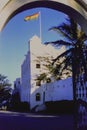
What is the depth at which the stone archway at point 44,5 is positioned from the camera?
773 cm

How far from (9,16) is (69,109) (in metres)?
29.3

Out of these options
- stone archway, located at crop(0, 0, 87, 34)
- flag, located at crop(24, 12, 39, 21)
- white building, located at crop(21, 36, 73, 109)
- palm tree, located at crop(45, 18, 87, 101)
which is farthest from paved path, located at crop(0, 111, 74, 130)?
flag, located at crop(24, 12, 39, 21)

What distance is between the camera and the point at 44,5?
326 inches

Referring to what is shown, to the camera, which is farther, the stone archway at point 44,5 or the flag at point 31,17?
the flag at point 31,17

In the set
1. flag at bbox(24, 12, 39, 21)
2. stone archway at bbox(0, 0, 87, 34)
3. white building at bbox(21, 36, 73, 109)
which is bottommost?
stone archway at bbox(0, 0, 87, 34)

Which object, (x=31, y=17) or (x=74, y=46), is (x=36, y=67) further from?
(x=74, y=46)

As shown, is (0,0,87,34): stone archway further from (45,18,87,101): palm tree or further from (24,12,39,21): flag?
(24,12,39,21): flag

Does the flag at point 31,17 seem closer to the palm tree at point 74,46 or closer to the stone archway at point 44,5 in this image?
the palm tree at point 74,46

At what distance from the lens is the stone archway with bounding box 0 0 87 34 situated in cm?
773

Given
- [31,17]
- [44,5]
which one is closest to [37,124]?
[44,5]

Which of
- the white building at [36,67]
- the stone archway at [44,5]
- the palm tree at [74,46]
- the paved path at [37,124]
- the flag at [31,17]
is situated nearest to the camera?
the stone archway at [44,5]

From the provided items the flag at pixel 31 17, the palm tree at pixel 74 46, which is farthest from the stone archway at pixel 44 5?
the flag at pixel 31 17

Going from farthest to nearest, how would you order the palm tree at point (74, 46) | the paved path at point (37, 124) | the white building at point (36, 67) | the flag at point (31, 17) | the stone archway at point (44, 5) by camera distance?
the flag at point (31, 17), the white building at point (36, 67), the palm tree at point (74, 46), the paved path at point (37, 124), the stone archway at point (44, 5)

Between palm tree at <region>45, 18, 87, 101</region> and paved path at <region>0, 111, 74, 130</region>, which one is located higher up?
palm tree at <region>45, 18, 87, 101</region>
